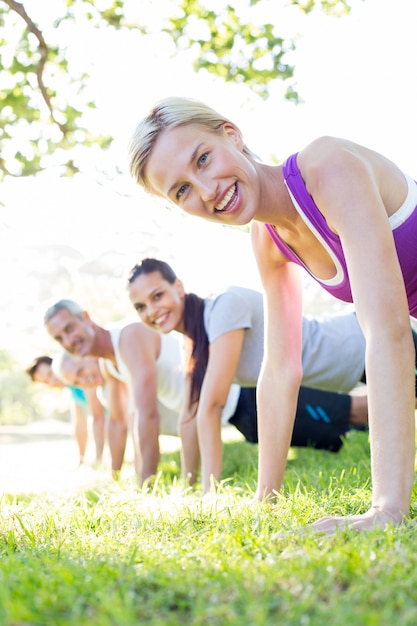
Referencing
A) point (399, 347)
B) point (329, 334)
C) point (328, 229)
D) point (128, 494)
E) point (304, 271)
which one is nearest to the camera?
point (399, 347)

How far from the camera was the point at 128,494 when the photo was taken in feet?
12.2

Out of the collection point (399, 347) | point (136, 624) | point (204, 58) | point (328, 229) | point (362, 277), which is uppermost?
point (204, 58)

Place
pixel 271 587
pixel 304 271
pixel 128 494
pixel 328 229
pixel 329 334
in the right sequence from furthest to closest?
pixel 329 334 → pixel 128 494 → pixel 304 271 → pixel 328 229 → pixel 271 587

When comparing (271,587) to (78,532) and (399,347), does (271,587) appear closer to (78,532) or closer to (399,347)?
(399,347)

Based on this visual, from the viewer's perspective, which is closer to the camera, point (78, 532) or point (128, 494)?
point (78, 532)

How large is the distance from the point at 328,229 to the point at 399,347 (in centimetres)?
55

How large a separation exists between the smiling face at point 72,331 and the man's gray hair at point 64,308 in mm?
22

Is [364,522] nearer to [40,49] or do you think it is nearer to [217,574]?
[217,574]

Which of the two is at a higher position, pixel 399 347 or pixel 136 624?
pixel 399 347

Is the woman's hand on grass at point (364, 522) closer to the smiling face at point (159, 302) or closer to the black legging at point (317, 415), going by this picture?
the smiling face at point (159, 302)

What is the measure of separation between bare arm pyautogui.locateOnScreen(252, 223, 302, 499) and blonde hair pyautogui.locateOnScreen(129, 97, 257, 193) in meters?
0.56

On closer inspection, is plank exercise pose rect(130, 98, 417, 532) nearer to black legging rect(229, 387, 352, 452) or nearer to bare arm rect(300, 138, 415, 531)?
Result: bare arm rect(300, 138, 415, 531)

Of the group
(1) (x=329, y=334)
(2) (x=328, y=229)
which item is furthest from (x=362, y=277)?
(1) (x=329, y=334)

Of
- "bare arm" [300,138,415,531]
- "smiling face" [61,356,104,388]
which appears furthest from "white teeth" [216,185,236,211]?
"smiling face" [61,356,104,388]
